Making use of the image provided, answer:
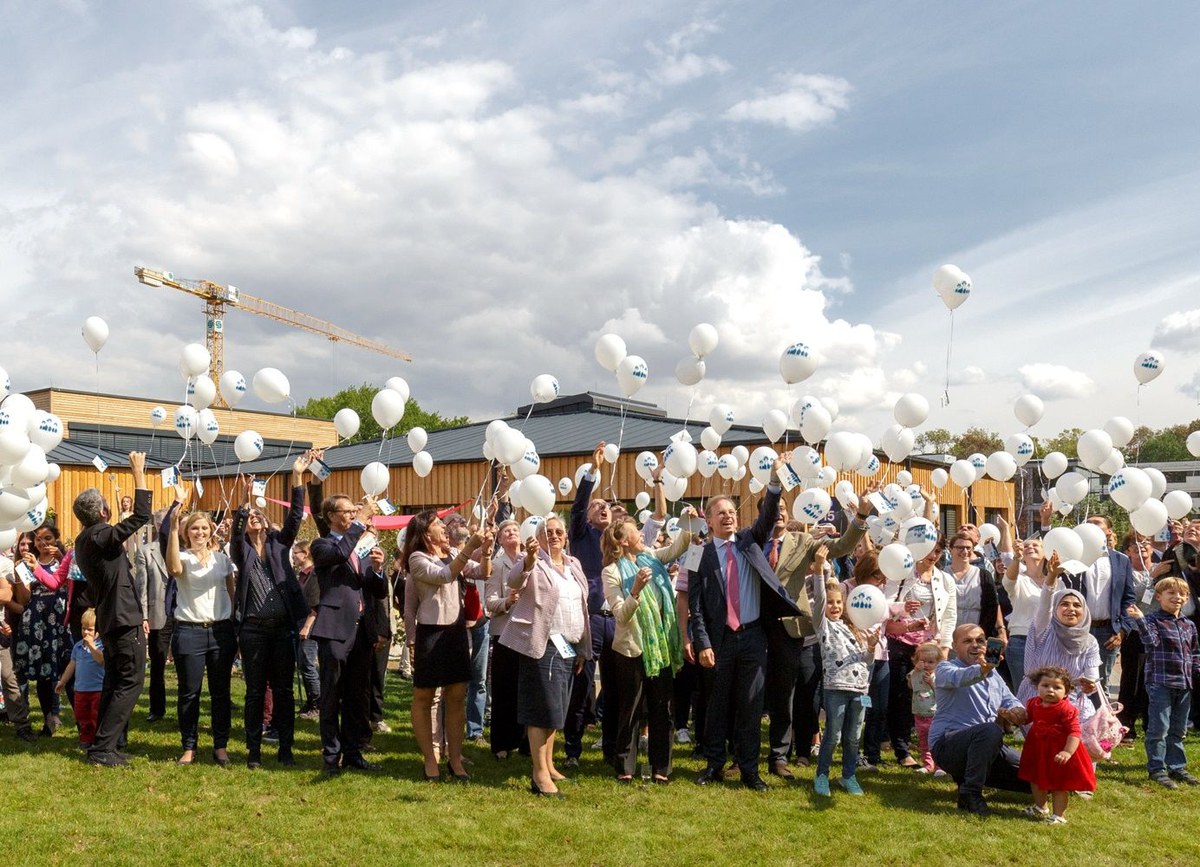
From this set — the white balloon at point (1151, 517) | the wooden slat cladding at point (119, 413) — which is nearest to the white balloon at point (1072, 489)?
the white balloon at point (1151, 517)

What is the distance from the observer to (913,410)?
892 centimetres

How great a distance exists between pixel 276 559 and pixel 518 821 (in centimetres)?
245

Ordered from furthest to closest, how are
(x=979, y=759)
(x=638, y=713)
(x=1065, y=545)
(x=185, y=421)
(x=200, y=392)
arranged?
(x=185, y=421), (x=200, y=392), (x=1065, y=545), (x=638, y=713), (x=979, y=759)

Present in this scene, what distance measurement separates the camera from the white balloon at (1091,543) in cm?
673

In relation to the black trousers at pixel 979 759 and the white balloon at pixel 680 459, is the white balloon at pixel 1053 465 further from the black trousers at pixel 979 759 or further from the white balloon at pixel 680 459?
the black trousers at pixel 979 759

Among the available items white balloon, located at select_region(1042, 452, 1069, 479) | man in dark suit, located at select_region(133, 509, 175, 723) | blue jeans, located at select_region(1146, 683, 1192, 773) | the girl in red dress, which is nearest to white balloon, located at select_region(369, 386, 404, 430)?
man in dark suit, located at select_region(133, 509, 175, 723)

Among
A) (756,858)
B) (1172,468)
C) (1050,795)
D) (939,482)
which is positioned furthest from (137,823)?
(1172,468)

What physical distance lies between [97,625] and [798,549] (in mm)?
4696

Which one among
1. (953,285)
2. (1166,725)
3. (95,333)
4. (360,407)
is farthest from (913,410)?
(360,407)

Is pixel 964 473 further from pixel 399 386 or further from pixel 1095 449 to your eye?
pixel 399 386

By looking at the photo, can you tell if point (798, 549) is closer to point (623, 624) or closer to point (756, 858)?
point (623, 624)

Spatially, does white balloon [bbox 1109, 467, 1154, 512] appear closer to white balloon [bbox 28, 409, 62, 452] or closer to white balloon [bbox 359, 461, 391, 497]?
white balloon [bbox 359, 461, 391, 497]

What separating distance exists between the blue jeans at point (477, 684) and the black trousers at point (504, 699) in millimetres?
420

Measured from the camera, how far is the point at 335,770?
571 cm
